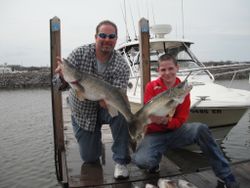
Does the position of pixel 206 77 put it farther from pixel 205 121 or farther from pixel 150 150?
pixel 150 150

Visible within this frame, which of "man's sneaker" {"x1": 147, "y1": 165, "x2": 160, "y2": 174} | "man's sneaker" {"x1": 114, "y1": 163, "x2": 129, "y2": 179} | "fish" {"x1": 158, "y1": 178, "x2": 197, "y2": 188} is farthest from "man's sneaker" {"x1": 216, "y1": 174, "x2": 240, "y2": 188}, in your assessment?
"man's sneaker" {"x1": 114, "y1": 163, "x2": 129, "y2": 179}

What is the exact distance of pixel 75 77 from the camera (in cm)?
368

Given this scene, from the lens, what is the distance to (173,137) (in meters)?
4.27

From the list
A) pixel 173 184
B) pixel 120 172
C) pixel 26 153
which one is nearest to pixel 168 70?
pixel 173 184

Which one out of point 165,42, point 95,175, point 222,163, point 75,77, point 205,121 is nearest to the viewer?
point 75,77

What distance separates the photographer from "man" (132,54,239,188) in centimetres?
397

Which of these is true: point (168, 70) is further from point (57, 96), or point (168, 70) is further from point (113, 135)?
point (57, 96)

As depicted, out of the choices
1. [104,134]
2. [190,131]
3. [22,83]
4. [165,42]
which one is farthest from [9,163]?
[22,83]

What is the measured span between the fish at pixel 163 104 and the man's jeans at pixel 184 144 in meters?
0.47

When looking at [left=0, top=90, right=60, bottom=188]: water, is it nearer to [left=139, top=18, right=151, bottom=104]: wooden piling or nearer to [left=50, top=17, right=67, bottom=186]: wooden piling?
[left=50, top=17, right=67, bottom=186]: wooden piling

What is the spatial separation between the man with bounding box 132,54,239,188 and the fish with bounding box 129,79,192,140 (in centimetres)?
20

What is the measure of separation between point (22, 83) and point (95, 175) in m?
42.9

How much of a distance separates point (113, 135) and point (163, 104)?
3.88 feet

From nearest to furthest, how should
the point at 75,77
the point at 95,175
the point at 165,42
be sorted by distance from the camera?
the point at 75,77, the point at 95,175, the point at 165,42
